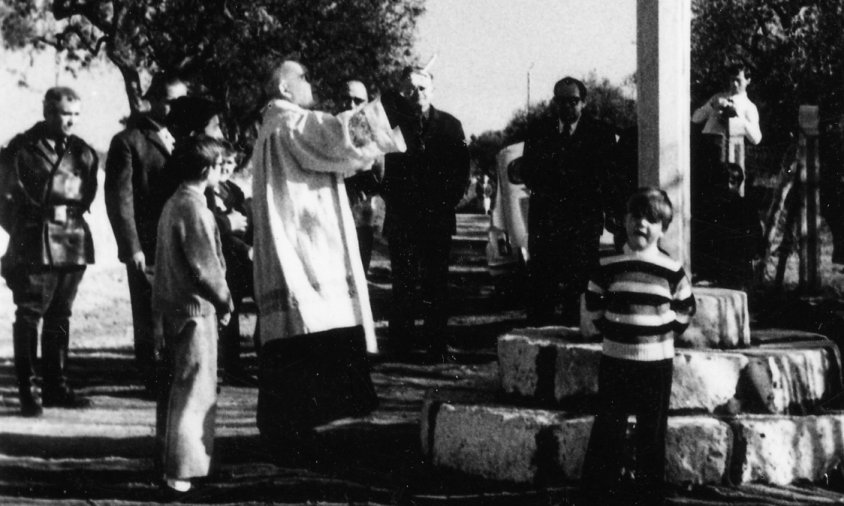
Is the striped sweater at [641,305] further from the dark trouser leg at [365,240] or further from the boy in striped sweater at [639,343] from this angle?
the dark trouser leg at [365,240]

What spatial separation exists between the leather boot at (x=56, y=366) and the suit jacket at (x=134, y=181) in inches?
20.7

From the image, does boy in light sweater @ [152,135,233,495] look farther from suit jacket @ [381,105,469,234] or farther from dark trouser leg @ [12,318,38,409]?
suit jacket @ [381,105,469,234]

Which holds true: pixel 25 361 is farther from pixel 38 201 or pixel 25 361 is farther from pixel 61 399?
pixel 38 201

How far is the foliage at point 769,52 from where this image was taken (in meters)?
23.3

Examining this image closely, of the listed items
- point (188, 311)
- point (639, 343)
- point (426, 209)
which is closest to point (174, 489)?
point (188, 311)

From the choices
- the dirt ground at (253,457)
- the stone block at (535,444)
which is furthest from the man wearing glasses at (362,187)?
the stone block at (535,444)

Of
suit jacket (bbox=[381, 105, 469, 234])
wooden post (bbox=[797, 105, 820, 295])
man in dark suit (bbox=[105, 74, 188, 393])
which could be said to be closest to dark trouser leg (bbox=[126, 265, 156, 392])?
man in dark suit (bbox=[105, 74, 188, 393])

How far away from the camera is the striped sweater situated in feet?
13.6

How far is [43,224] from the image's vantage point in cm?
596

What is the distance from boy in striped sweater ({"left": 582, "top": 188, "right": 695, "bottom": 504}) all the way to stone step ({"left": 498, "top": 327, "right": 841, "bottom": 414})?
0.96ft

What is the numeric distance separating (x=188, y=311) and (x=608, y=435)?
1676mm

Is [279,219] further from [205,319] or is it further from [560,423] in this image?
[560,423]

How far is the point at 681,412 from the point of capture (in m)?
4.48

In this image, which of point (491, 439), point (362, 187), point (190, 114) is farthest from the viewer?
point (362, 187)
